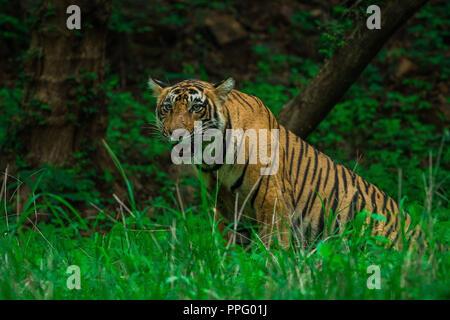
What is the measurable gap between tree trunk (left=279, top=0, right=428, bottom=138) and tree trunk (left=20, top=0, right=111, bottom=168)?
233cm

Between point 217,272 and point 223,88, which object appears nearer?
point 217,272

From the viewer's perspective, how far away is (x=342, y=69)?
5.46 m

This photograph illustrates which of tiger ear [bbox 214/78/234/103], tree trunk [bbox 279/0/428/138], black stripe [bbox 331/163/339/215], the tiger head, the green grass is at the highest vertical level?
tree trunk [bbox 279/0/428/138]

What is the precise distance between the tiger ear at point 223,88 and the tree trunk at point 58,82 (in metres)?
2.74

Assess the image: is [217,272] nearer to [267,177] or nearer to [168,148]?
[267,177]

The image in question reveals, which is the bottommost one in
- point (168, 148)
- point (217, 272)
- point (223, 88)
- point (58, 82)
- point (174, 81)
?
point (217, 272)

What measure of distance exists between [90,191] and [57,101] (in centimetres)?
110

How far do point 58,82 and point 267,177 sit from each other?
3.25 meters

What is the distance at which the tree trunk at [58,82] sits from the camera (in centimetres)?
604

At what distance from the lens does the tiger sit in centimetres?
384

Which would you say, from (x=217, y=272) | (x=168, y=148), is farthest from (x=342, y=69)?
(x=217, y=272)

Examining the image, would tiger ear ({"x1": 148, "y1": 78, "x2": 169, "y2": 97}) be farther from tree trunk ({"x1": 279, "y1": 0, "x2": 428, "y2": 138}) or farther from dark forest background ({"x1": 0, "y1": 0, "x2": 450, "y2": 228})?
tree trunk ({"x1": 279, "y1": 0, "x2": 428, "y2": 138})

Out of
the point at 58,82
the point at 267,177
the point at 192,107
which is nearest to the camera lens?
the point at 192,107

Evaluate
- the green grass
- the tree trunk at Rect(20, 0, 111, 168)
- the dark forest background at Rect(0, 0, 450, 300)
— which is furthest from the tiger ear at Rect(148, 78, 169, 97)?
the tree trunk at Rect(20, 0, 111, 168)
